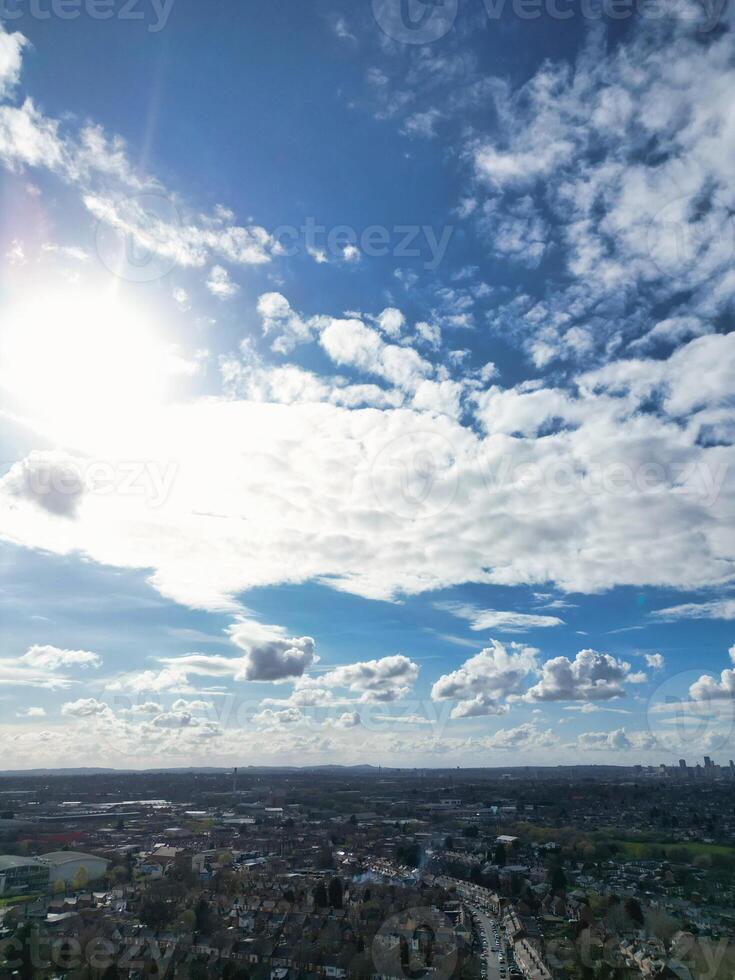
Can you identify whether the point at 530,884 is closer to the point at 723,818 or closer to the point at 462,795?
the point at 723,818

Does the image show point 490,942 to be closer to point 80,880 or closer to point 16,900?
point 16,900

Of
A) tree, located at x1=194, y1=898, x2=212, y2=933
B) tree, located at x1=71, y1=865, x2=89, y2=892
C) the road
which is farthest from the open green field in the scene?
tree, located at x1=71, y1=865, x2=89, y2=892

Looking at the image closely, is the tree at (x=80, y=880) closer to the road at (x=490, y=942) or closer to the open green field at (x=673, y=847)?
the road at (x=490, y=942)

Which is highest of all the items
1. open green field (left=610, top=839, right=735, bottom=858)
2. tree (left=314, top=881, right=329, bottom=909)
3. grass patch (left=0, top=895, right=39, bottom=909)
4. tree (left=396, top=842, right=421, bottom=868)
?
tree (left=314, top=881, right=329, bottom=909)

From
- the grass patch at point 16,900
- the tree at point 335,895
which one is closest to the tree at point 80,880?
the grass patch at point 16,900

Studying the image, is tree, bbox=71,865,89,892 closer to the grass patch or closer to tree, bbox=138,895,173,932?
the grass patch

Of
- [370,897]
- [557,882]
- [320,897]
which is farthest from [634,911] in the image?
[320,897]

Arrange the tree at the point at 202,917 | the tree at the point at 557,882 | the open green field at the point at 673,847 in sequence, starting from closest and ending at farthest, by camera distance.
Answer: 1. the tree at the point at 202,917
2. the tree at the point at 557,882
3. the open green field at the point at 673,847
